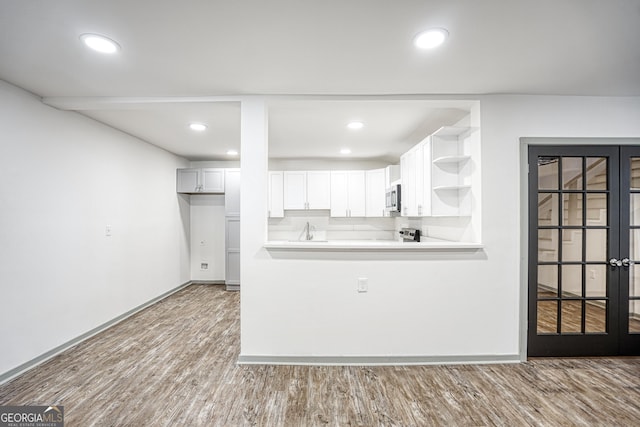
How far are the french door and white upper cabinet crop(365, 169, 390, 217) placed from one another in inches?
109

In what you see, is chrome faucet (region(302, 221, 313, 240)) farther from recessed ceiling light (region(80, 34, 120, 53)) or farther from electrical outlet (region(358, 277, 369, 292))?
recessed ceiling light (region(80, 34, 120, 53))

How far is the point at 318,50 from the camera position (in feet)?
6.47

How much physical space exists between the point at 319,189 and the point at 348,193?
A: 55 cm

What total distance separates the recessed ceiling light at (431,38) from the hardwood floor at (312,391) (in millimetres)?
2514

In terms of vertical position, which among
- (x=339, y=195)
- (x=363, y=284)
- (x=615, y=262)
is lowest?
(x=363, y=284)

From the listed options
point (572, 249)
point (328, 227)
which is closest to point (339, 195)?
point (328, 227)

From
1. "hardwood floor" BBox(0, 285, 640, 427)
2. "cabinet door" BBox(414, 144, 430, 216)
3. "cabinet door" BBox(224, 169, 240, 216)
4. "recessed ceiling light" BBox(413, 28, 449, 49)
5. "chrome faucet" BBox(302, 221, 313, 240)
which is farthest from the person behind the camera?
"chrome faucet" BBox(302, 221, 313, 240)

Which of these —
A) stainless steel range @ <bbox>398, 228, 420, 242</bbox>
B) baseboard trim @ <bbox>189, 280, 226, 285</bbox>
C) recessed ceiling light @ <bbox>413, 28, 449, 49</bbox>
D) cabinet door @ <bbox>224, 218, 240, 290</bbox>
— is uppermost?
recessed ceiling light @ <bbox>413, 28, 449, 49</bbox>

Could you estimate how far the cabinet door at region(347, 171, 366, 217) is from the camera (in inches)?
212

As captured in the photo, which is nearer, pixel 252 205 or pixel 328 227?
pixel 252 205

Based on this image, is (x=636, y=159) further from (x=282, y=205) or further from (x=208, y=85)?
(x=282, y=205)

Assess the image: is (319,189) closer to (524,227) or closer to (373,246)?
(373,246)

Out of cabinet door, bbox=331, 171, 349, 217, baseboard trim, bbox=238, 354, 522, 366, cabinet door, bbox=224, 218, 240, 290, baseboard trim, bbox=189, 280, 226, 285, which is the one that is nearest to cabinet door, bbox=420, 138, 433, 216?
baseboard trim, bbox=238, 354, 522, 366

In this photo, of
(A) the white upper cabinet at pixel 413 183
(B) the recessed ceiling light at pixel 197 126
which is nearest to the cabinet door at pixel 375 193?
(A) the white upper cabinet at pixel 413 183
